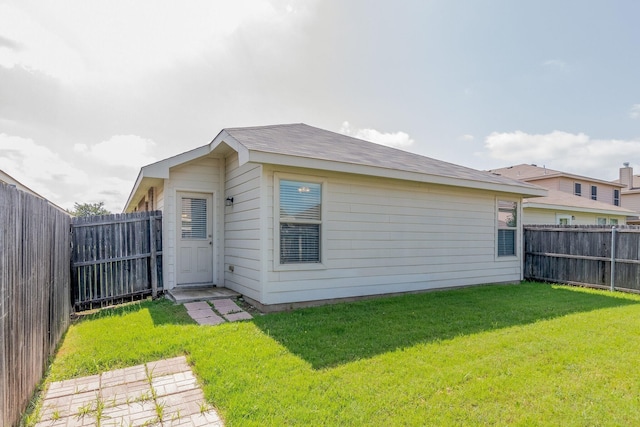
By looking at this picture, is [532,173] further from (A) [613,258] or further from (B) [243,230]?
(B) [243,230]

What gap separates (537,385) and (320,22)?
27.3 ft

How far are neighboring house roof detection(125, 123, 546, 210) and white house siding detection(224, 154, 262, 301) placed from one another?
427 millimetres

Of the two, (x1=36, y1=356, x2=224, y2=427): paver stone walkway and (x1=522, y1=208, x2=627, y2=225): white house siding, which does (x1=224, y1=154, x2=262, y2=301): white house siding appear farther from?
(x1=522, y1=208, x2=627, y2=225): white house siding

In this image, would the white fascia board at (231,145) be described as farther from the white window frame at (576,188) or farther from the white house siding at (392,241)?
the white window frame at (576,188)

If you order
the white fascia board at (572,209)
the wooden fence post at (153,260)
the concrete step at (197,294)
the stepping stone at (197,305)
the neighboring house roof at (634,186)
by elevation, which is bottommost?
the stepping stone at (197,305)

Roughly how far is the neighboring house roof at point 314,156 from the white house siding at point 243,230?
43cm

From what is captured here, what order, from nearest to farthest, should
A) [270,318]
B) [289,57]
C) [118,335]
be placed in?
1. [118,335]
2. [270,318]
3. [289,57]

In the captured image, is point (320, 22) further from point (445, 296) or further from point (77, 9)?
point (445, 296)

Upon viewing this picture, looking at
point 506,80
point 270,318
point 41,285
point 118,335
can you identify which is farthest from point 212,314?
point 506,80

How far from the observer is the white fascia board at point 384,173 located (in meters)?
5.11

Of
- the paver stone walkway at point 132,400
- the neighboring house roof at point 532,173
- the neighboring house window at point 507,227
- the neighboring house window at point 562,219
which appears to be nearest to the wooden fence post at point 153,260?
the paver stone walkway at point 132,400

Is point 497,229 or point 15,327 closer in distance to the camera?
point 15,327

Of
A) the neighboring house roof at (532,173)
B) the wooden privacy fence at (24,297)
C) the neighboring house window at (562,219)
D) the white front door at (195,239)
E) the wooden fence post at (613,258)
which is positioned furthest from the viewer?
the neighboring house roof at (532,173)

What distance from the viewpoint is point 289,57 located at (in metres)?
8.91
